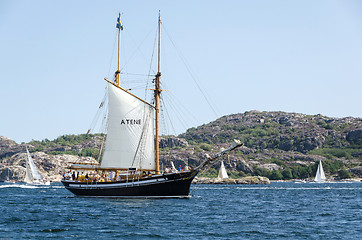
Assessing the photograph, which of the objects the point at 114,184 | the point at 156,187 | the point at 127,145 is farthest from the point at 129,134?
the point at 156,187

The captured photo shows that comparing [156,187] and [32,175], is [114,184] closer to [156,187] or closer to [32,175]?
[156,187]

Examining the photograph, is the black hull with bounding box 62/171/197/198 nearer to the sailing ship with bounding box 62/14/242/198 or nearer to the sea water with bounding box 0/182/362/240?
the sailing ship with bounding box 62/14/242/198

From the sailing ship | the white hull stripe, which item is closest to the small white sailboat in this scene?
the white hull stripe

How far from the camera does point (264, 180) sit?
6732 inches

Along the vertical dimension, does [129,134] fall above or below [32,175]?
above

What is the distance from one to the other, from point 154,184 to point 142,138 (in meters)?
7.26

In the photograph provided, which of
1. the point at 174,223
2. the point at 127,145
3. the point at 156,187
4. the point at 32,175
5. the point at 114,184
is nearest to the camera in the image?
the point at 174,223

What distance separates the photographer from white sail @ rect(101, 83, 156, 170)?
62.6 metres

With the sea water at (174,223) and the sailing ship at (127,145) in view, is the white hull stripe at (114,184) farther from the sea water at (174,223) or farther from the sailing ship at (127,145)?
the sea water at (174,223)

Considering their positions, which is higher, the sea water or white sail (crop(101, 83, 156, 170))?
white sail (crop(101, 83, 156, 170))

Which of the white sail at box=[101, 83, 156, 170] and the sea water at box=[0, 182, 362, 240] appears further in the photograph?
the white sail at box=[101, 83, 156, 170]

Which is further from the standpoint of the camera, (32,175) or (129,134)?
(32,175)

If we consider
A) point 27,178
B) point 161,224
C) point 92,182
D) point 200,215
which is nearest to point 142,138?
point 92,182

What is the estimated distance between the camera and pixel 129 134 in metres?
62.9
